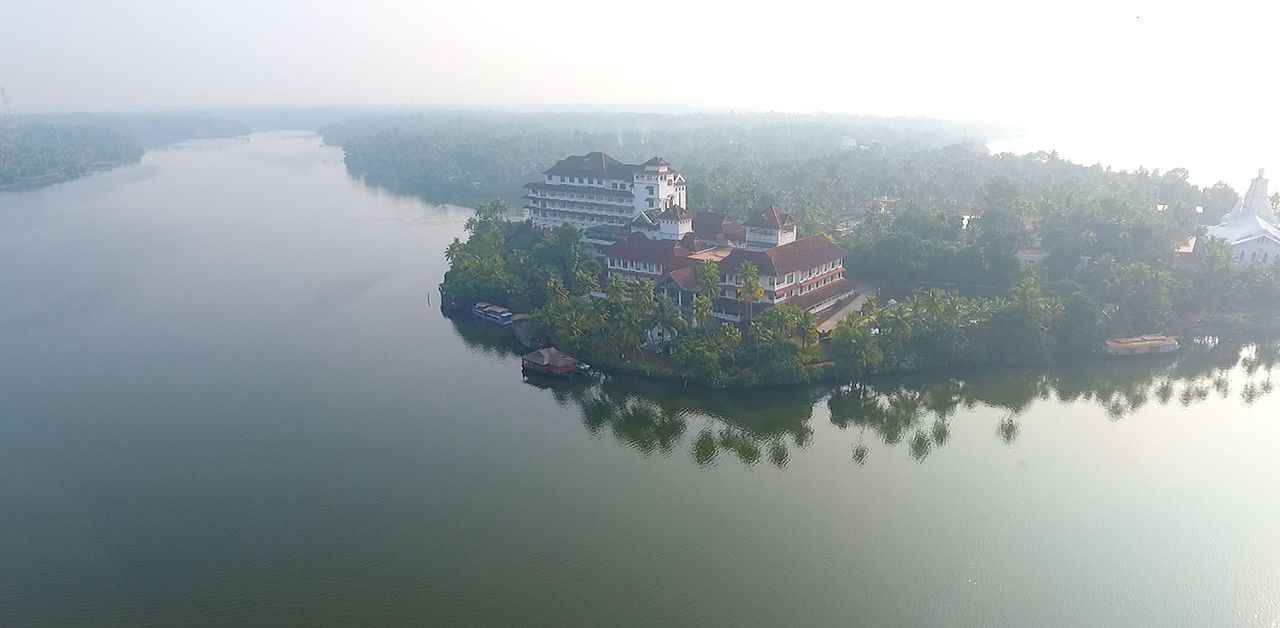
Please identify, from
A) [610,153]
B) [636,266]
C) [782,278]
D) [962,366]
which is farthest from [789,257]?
[610,153]

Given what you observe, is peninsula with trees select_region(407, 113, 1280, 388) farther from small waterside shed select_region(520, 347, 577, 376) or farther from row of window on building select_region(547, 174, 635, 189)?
small waterside shed select_region(520, 347, 577, 376)

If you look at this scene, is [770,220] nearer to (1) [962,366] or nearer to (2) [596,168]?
(1) [962,366]

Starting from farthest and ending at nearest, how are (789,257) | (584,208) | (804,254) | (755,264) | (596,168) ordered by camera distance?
→ (584,208) → (596,168) → (804,254) → (789,257) → (755,264)

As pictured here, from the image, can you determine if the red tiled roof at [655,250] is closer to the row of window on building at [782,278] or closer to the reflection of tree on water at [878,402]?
the row of window on building at [782,278]

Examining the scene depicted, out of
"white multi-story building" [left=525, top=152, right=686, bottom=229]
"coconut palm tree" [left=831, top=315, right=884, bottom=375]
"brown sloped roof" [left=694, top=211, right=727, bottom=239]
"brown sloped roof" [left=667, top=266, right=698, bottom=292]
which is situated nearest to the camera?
"coconut palm tree" [left=831, top=315, right=884, bottom=375]

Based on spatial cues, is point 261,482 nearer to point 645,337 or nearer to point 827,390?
point 645,337

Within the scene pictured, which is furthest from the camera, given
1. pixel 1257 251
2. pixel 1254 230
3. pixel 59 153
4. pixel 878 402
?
pixel 59 153

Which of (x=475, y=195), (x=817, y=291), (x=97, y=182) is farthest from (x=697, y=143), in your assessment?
(x=817, y=291)

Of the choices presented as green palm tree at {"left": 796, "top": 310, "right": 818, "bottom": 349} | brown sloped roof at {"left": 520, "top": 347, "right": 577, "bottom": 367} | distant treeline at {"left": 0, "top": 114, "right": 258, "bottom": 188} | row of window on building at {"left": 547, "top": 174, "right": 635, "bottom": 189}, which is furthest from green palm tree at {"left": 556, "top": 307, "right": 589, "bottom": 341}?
distant treeline at {"left": 0, "top": 114, "right": 258, "bottom": 188}
